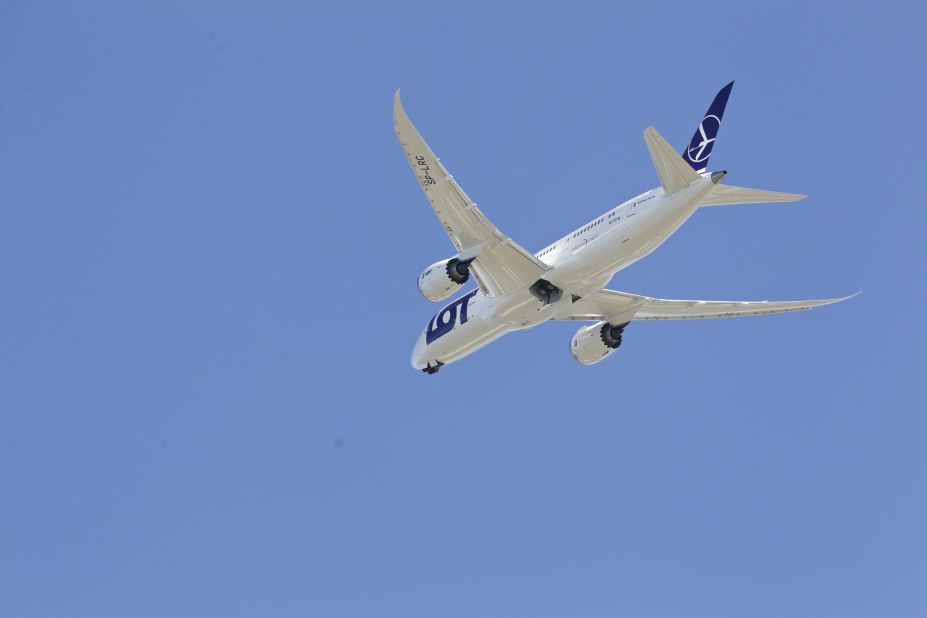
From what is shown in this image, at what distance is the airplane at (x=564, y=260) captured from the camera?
1655 inches

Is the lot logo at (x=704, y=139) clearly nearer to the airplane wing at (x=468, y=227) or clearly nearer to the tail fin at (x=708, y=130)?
the tail fin at (x=708, y=130)

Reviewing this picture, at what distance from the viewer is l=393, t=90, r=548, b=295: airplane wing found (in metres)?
41.0

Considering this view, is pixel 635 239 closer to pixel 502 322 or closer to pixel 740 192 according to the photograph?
pixel 740 192

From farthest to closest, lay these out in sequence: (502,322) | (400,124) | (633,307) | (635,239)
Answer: (633,307) → (502,322) → (635,239) → (400,124)

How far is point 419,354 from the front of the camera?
50.8 meters

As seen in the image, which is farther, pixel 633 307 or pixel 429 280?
pixel 633 307

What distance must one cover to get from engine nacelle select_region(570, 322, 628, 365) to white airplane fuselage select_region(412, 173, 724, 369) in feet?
7.09

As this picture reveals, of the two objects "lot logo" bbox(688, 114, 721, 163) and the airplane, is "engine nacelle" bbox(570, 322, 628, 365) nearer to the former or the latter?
the airplane

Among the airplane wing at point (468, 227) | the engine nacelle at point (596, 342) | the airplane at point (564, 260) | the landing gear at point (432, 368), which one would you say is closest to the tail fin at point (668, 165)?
the airplane at point (564, 260)

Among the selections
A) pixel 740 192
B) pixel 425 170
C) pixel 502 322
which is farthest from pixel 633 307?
pixel 425 170

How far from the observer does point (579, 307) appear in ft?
166

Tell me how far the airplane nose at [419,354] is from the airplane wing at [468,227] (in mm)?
4829

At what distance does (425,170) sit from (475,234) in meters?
3.24

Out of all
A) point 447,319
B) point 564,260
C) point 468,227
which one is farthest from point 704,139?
point 447,319
